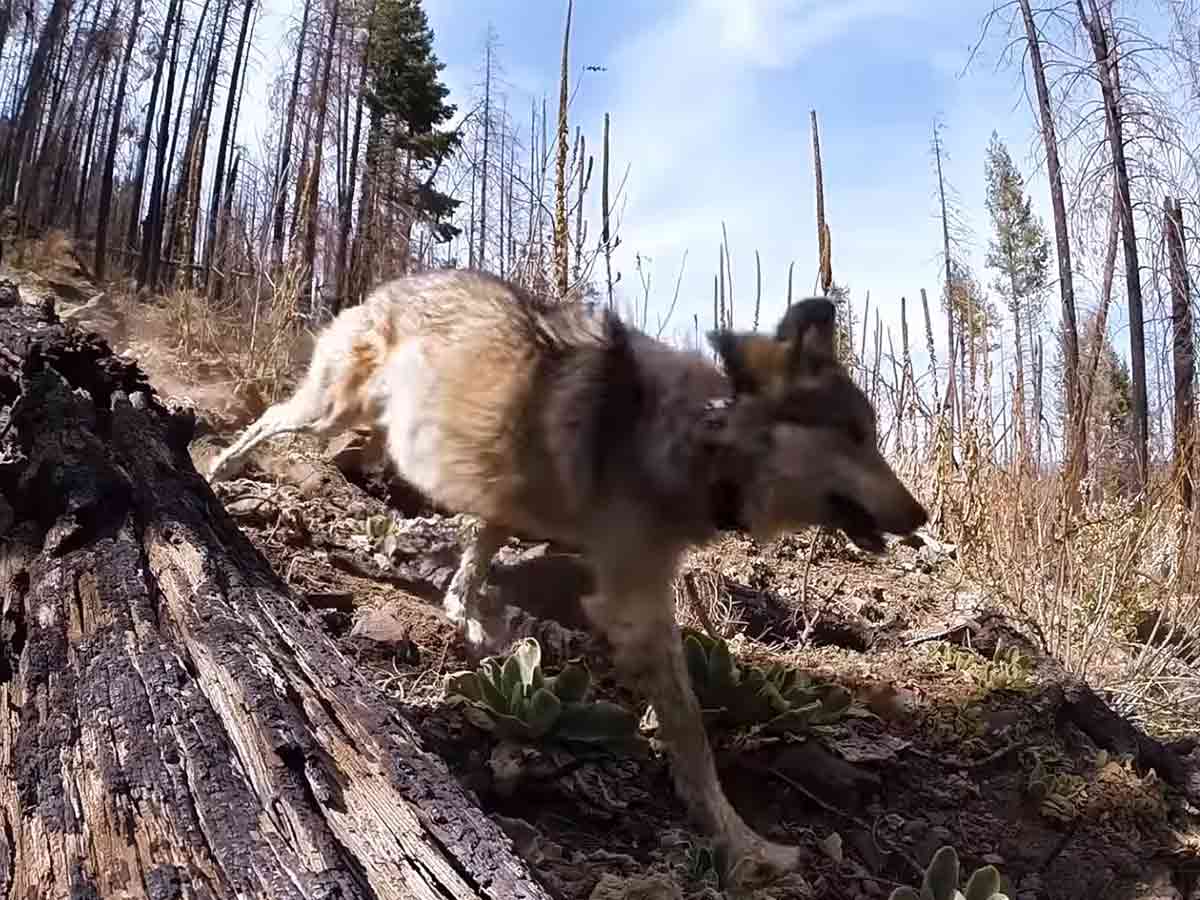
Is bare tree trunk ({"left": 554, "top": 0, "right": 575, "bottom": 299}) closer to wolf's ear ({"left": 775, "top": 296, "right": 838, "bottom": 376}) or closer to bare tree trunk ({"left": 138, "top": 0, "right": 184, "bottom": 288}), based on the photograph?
wolf's ear ({"left": 775, "top": 296, "right": 838, "bottom": 376})

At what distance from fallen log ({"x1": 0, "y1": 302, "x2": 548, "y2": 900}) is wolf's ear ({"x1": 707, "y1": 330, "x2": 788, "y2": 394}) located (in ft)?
4.73

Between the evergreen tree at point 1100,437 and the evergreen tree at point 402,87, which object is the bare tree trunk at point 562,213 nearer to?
the evergreen tree at point 1100,437

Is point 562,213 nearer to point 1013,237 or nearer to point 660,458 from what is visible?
point 660,458

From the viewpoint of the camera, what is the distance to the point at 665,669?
3.34m

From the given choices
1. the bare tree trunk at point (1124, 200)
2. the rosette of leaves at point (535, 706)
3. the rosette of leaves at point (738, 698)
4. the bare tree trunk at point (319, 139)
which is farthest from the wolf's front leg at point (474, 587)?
the bare tree trunk at point (1124, 200)

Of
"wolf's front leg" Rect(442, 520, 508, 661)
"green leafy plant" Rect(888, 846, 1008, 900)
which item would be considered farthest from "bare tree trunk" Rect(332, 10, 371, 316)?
"green leafy plant" Rect(888, 846, 1008, 900)

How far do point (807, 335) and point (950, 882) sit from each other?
5.33ft

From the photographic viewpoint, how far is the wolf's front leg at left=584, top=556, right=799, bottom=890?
128 inches

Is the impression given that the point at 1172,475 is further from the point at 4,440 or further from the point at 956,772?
the point at 4,440

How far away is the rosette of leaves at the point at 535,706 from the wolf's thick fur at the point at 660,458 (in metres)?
0.15

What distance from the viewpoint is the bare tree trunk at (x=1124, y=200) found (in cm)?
935

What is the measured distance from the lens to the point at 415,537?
473 centimetres

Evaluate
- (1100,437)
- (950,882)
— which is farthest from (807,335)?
(1100,437)

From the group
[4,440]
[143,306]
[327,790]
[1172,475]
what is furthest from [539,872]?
[143,306]
